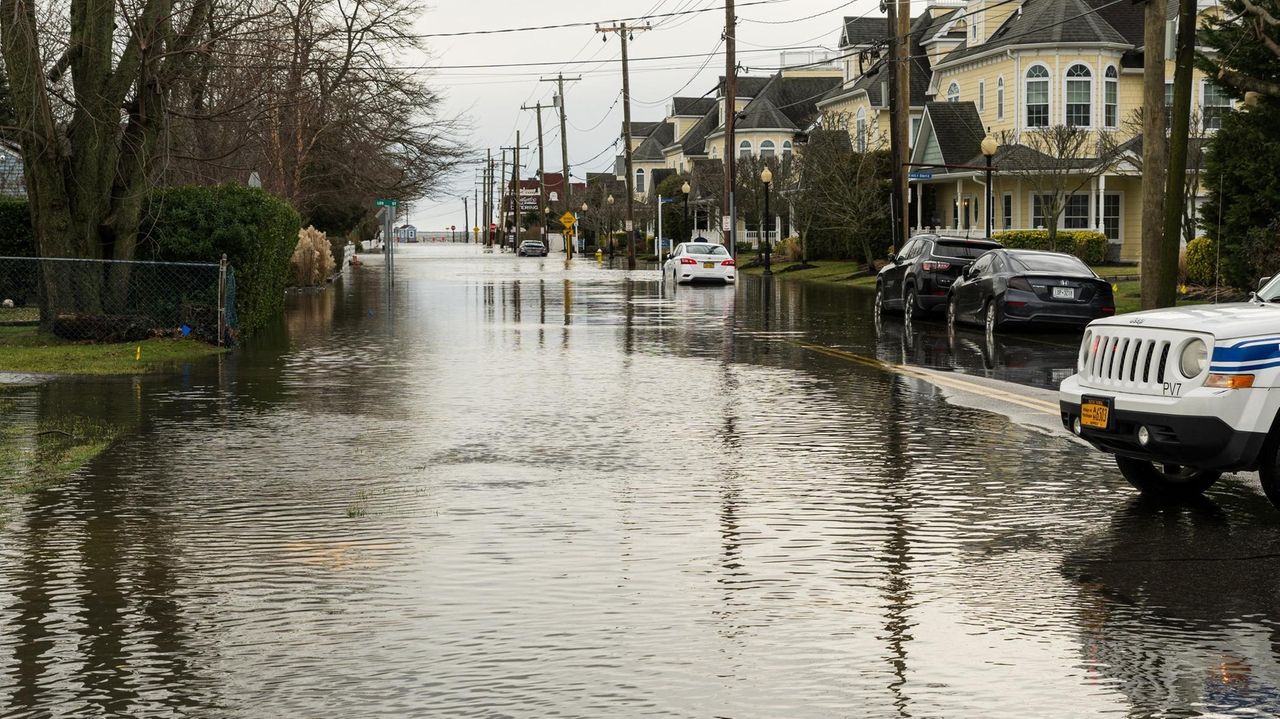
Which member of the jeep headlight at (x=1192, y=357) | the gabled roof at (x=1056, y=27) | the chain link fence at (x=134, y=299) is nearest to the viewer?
the jeep headlight at (x=1192, y=357)

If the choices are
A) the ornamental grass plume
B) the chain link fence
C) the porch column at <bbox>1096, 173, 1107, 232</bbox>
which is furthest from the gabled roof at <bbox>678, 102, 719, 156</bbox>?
the chain link fence

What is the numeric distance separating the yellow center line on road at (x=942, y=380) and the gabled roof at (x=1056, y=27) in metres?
36.5

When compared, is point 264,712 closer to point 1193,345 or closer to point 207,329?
point 1193,345

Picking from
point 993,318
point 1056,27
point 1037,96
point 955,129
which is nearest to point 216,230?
point 993,318

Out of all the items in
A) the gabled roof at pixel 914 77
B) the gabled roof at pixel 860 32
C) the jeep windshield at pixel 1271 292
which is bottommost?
the jeep windshield at pixel 1271 292

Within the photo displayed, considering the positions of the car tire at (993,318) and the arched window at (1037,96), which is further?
the arched window at (1037,96)

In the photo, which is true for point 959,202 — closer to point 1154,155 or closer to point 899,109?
point 899,109

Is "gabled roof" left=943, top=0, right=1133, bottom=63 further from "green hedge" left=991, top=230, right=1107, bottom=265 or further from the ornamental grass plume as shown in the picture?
the ornamental grass plume

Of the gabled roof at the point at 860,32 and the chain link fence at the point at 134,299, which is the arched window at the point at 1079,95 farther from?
the chain link fence at the point at 134,299

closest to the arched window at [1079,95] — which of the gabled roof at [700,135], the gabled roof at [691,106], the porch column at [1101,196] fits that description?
the porch column at [1101,196]

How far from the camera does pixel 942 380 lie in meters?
18.6

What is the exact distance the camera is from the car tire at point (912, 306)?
29406 mm

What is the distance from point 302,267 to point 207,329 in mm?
20892

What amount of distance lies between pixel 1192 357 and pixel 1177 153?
13720mm
